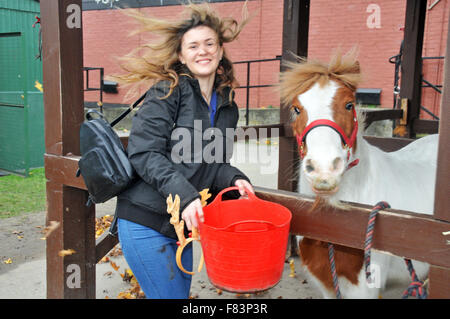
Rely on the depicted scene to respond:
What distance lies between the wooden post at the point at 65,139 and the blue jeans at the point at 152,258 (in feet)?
1.50

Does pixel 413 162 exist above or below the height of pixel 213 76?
below

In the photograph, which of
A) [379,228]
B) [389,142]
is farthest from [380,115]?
[379,228]

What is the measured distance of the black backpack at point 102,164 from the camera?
1.63 meters

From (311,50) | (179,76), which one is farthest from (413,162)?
(311,50)

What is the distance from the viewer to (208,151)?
1798mm

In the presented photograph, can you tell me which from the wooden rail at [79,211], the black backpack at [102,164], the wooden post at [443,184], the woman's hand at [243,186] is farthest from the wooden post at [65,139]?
the wooden post at [443,184]

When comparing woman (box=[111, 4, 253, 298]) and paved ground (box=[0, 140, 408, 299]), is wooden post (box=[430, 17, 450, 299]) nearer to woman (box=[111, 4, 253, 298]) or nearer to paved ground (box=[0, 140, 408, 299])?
woman (box=[111, 4, 253, 298])

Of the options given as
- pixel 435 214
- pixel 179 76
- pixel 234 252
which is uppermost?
pixel 179 76

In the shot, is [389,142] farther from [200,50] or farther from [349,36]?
[349,36]

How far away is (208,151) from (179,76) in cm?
38

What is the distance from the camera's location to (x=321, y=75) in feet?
6.61

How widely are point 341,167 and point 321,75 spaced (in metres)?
0.61
